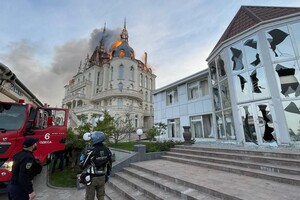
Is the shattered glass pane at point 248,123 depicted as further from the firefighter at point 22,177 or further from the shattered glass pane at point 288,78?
the firefighter at point 22,177

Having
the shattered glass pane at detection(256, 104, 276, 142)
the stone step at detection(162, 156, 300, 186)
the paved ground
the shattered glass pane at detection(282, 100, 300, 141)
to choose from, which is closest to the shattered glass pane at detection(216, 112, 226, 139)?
the shattered glass pane at detection(256, 104, 276, 142)

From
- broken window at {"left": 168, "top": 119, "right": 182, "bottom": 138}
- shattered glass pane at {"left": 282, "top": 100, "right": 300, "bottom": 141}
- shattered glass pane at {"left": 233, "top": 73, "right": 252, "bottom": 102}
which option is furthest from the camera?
broken window at {"left": 168, "top": 119, "right": 182, "bottom": 138}

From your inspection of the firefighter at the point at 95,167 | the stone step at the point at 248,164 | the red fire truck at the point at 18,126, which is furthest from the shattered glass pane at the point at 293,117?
the red fire truck at the point at 18,126

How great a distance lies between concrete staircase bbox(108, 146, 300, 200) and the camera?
11.6 ft

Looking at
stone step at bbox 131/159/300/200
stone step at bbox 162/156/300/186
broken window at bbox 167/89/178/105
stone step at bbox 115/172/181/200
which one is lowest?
stone step at bbox 115/172/181/200

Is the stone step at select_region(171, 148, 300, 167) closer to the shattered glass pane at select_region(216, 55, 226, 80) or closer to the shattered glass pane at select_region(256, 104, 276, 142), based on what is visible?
the shattered glass pane at select_region(256, 104, 276, 142)

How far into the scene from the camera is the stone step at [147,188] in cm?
398

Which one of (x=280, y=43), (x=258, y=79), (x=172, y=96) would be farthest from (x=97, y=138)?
(x=172, y=96)

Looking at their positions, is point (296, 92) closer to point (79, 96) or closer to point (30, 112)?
point (30, 112)

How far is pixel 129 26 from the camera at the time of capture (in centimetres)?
5309

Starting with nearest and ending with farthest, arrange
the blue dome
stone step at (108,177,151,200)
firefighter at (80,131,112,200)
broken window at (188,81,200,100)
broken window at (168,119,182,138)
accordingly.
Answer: firefighter at (80,131,112,200), stone step at (108,177,151,200), broken window at (188,81,200,100), broken window at (168,119,182,138), the blue dome

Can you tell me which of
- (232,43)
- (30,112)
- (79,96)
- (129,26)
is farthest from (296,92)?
(129,26)

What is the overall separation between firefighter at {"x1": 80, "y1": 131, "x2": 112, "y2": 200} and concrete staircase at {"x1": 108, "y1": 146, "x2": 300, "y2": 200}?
1.71 metres

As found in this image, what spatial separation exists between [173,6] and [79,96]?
33.0 m
